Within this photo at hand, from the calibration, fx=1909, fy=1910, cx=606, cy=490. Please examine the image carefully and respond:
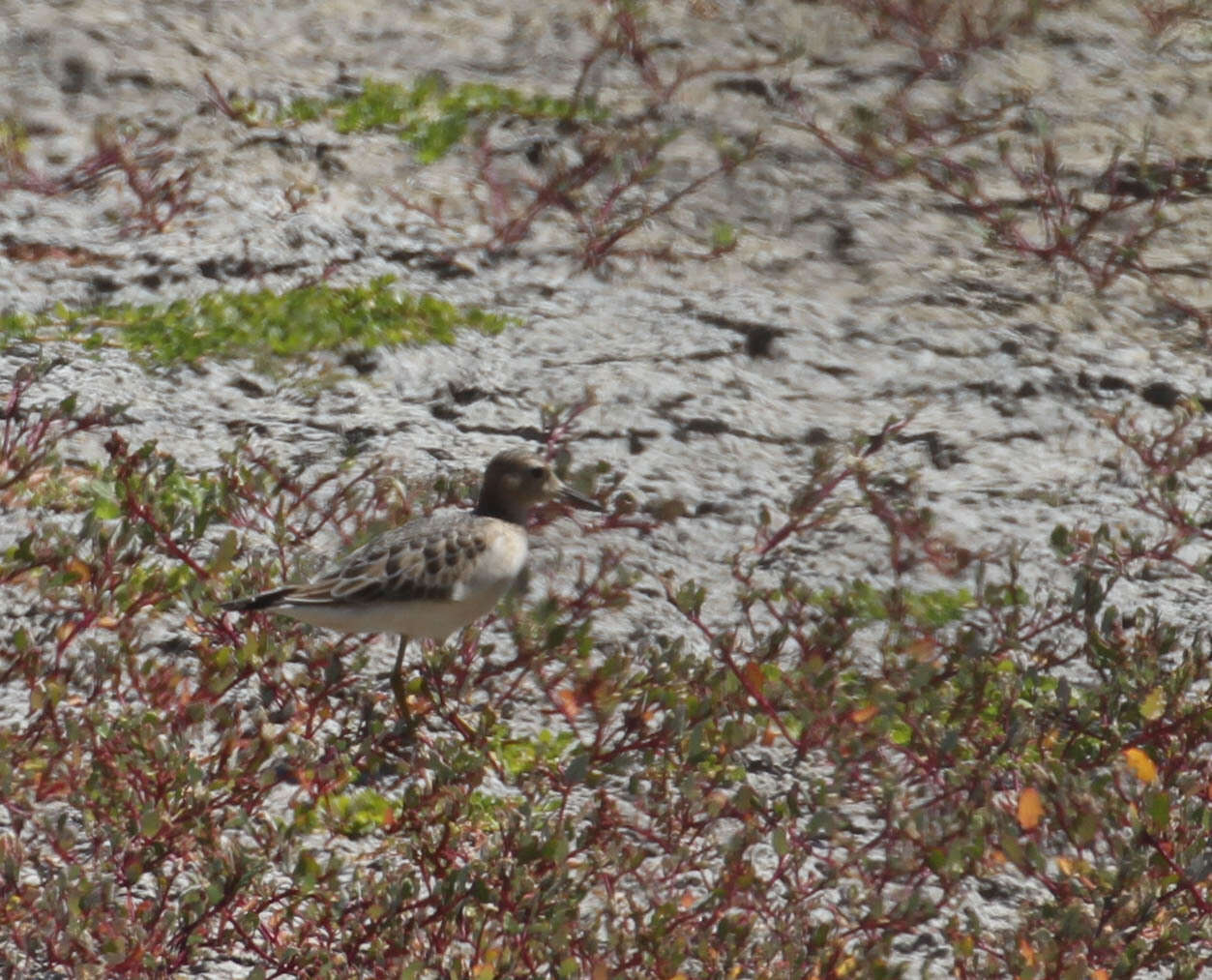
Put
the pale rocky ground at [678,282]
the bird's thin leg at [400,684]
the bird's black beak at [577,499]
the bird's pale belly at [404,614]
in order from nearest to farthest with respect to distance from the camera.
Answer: the bird's pale belly at [404,614]
the bird's thin leg at [400,684]
the bird's black beak at [577,499]
the pale rocky ground at [678,282]

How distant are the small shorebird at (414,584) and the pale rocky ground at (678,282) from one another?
32.5 inches

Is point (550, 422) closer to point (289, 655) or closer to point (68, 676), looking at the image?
point (289, 655)

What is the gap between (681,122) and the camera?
9562mm

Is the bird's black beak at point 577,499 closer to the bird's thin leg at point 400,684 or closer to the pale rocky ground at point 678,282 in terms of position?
the pale rocky ground at point 678,282

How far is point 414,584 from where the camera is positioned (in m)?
5.64

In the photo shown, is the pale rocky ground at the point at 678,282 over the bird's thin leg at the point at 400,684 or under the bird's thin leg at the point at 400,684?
over

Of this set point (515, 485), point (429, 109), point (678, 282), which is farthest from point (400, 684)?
point (429, 109)

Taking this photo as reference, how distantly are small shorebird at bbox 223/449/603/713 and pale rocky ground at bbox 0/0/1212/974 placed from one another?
825mm

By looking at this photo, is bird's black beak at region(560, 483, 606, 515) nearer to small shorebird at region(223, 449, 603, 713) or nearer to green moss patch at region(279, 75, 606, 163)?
small shorebird at region(223, 449, 603, 713)

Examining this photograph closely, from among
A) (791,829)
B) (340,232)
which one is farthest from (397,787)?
(340,232)

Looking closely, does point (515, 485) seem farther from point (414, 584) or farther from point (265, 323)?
point (265, 323)

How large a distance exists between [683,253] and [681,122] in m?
1.17

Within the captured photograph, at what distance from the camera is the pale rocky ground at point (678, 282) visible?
7402 millimetres

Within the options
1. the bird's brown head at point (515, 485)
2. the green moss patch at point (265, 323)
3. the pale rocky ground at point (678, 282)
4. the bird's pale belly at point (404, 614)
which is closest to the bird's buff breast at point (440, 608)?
the bird's pale belly at point (404, 614)
